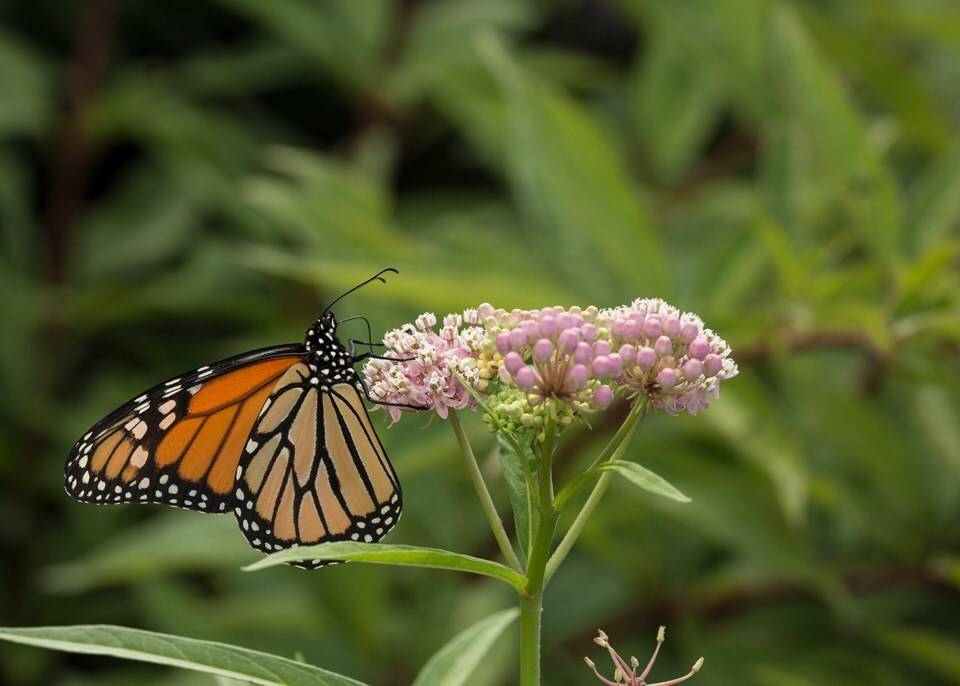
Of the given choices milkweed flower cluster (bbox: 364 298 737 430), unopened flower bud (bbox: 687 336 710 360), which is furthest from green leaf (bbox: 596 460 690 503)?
unopened flower bud (bbox: 687 336 710 360)

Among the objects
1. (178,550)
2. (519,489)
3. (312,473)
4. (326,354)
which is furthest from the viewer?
(178,550)

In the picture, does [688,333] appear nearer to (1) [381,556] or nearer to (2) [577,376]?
(2) [577,376]

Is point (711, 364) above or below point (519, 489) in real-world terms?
above

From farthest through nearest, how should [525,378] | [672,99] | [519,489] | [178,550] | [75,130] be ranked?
1. [75,130]
2. [672,99]
3. [178,550]
4. [519,489]
5. [525,378]

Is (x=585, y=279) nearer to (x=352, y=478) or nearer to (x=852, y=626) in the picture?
(x=352, y=478)

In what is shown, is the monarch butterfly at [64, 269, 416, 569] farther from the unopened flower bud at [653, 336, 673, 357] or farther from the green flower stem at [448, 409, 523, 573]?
the unopened flower bud at [653, 336, 673, 357]

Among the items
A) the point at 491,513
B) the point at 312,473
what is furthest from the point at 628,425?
the point at 312,473

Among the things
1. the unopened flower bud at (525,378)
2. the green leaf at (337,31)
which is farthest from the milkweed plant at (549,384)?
the green leaf at (337,31)

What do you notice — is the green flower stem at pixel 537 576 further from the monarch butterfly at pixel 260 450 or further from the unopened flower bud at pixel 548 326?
→ the monarch butterfly at pixel 260 450
